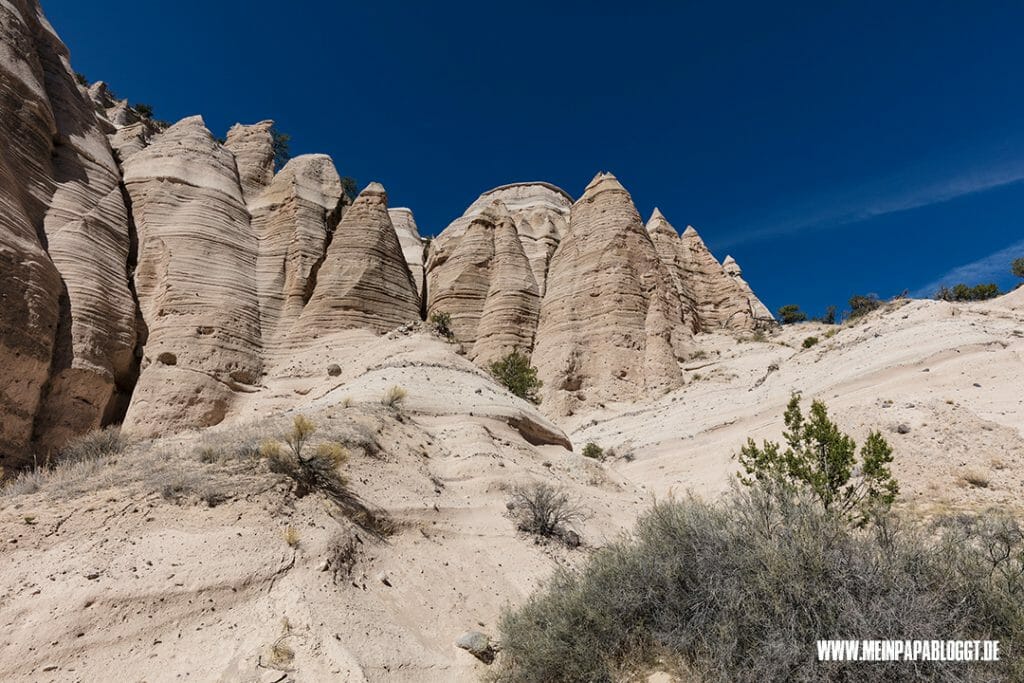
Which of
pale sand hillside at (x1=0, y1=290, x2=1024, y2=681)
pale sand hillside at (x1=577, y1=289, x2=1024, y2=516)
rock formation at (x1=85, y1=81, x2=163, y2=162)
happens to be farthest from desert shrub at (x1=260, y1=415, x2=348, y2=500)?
rock formation at (x1=85, y1=81, x2=163, y2=162)

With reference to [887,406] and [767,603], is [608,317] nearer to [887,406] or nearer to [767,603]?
[887,406]

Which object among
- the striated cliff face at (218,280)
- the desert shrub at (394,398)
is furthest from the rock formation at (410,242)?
the desert shrub at (394,398)

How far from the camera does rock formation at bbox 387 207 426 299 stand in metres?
34.3

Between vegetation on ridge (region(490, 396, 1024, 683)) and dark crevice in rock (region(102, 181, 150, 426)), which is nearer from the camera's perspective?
vegetation on ridge (region(490, 396, 1024, 683))

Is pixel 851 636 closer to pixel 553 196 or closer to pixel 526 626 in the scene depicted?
pixel 526 626

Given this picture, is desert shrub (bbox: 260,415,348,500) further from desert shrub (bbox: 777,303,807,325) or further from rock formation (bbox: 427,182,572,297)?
desert shrub (bbox: 777,303,807,325)

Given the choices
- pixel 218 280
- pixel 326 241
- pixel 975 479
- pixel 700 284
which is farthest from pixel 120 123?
pixel 975 479

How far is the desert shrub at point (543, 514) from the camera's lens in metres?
7.04

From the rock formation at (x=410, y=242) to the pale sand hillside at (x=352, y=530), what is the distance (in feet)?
69.7

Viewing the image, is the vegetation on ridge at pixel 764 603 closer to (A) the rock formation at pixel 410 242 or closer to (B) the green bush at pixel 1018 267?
(A) the rock formation at pixel 410 242

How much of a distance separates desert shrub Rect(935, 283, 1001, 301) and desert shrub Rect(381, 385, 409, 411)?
133ft

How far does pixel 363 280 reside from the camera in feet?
66.3

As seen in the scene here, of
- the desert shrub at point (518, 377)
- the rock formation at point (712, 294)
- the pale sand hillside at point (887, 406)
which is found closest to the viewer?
the pale sand hillside at point (887, 406)

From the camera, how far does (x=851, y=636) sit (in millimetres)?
3059
